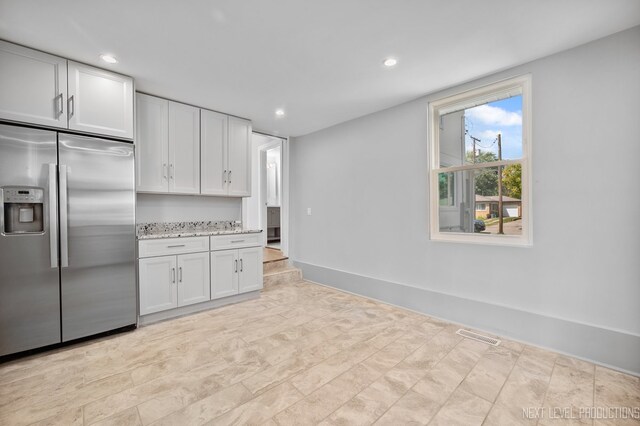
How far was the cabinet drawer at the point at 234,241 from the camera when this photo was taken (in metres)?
3.39

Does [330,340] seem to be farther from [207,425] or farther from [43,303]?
[43,303]

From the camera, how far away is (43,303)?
2289 mm

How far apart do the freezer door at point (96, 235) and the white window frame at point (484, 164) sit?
10.4ft

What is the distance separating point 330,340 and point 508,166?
2355 mm

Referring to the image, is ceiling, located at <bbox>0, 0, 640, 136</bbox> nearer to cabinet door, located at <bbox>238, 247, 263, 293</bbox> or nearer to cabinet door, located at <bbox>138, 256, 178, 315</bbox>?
cabinet door, located at <bbox>138, 256, 178, 315</bbox>

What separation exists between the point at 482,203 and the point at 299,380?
2.42 metres

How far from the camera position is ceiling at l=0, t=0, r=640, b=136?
6.02ft

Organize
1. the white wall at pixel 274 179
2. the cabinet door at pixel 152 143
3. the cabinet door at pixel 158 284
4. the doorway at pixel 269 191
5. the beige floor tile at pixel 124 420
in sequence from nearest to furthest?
1. the beige floor tile at pixel 124 420
2. the cabinet door at pixel 158 284
3. the cabinet door at pixel 152 143
4. the doorway at pixel 269 191
5. the white wall at pixel 274 179

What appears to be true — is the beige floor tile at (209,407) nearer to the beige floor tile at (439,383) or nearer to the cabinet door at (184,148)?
the beige floor tile at (439,383)

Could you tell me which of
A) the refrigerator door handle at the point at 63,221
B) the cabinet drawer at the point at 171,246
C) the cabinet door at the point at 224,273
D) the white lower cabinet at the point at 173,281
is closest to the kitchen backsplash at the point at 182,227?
the cabinet drawer at the point at 171,246

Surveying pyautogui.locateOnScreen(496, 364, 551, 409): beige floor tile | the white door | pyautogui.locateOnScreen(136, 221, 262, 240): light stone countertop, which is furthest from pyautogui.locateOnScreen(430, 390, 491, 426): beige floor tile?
pyautogui.locateOnScreen(136, 221, 262, 240): light stone countertop

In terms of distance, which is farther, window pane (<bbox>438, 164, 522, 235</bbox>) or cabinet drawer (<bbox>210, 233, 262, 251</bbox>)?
cabinet drawer (<bbox>210, 233, 262, 251</bbox>)

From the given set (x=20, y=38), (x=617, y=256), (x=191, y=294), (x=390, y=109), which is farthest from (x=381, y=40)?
(x=191, y=294)

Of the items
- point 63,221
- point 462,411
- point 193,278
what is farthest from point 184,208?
point 462,411
